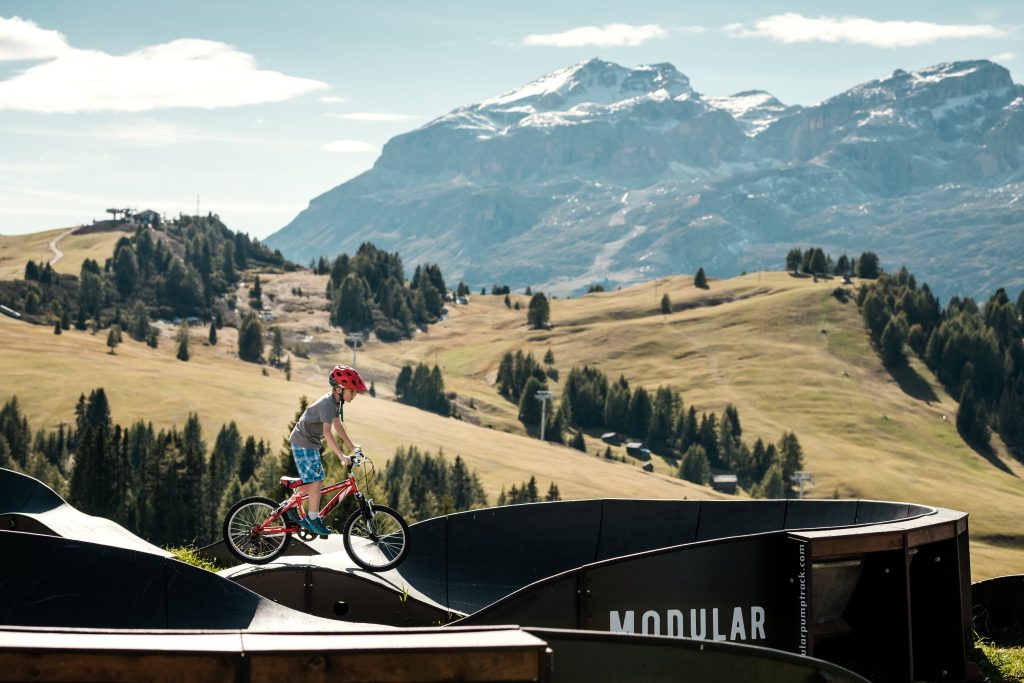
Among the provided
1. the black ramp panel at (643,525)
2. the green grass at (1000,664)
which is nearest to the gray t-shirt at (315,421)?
the black ramp panel at (643,525)

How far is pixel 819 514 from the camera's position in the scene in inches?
640

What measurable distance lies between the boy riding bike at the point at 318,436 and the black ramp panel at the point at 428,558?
1.56m

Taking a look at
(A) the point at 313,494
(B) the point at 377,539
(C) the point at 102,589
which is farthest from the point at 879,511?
(C) the point at 102,589

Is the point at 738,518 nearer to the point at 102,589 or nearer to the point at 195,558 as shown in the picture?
the point at 102,589

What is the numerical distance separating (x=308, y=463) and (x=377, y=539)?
5.10 ft

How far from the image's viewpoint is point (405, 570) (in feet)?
57.0

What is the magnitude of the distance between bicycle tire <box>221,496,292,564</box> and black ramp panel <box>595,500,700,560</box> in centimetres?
485

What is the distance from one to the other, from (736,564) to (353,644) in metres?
5.96

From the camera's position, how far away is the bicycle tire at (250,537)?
17.0 meters

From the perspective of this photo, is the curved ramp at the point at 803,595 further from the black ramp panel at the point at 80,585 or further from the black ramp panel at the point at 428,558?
the black ramp panel at the point at 428,558

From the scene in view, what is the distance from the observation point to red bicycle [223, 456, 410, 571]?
1677cm

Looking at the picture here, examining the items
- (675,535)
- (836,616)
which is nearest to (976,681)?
(836,616)

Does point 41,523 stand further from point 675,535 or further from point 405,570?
point 675,535

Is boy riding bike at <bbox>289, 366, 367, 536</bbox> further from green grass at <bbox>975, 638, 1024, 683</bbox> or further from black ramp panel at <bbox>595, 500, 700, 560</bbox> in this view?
green grass at <bbox>975, 638, 1024, 683</bbox>
